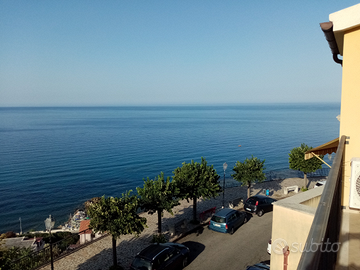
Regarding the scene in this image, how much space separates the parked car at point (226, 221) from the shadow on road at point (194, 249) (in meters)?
2.00

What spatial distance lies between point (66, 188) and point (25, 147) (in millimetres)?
37007

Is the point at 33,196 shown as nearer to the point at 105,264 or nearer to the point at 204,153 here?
the point at 105,264

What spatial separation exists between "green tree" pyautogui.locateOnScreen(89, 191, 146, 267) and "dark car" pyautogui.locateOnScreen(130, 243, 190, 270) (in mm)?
1465

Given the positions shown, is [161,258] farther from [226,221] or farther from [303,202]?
[303,202]

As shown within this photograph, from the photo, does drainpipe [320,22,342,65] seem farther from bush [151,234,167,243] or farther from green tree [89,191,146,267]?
bush [151,234,167,243]

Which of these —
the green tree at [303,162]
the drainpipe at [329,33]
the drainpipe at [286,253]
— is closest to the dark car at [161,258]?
the drainpipe at [286,253]

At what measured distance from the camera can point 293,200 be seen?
832 centimetres

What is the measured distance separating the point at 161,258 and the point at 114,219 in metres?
3.06

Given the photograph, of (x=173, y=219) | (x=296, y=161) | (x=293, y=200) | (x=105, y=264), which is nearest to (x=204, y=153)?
(x=296, y=161)

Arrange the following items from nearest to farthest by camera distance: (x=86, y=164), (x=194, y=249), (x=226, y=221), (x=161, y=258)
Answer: (x=161, y=258), (x=194, y=249), (x=226, y=221), (x=86, y=164)

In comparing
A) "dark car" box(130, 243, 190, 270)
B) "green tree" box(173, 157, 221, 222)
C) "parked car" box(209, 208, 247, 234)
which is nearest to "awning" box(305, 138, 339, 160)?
"dark car" box(130, 243, 190, 270)

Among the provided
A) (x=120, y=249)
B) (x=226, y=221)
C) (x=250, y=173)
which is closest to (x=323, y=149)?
(x=226, y=221)

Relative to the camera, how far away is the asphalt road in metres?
14.2

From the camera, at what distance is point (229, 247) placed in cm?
1598
